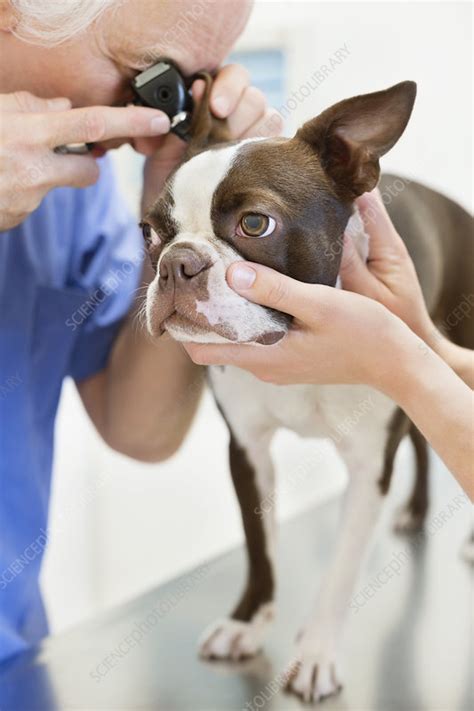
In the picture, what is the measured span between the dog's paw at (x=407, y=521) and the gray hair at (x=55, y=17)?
0.91 m

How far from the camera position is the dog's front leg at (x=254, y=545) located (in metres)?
1.06

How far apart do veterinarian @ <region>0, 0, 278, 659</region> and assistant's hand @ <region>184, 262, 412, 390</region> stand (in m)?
0.29

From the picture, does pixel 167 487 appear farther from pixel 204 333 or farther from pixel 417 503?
pixel 204 333

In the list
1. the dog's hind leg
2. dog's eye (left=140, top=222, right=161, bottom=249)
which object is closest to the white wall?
the dog's hind leg

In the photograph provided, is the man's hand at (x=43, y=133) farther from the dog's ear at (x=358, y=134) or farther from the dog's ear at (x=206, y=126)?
the dog's ear at (x=358, y=134)

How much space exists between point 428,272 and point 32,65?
52 cm

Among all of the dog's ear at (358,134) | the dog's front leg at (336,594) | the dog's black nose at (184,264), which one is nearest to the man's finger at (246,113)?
the dog's ear at (358,134)

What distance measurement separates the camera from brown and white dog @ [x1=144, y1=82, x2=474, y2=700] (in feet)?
2.49

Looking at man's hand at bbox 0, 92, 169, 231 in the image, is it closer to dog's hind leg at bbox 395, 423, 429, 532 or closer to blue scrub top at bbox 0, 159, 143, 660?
blue scrub top at bbox 0, 159, 143, 660

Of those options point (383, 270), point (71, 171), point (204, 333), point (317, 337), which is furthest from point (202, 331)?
point (71, 171)

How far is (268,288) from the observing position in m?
0.73

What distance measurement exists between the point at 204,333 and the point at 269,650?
488 millimetres

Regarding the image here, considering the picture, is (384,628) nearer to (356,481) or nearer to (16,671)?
(356,481)

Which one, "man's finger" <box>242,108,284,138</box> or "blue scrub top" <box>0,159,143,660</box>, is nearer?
"man's finger" <box>242,108,284,138</box>
